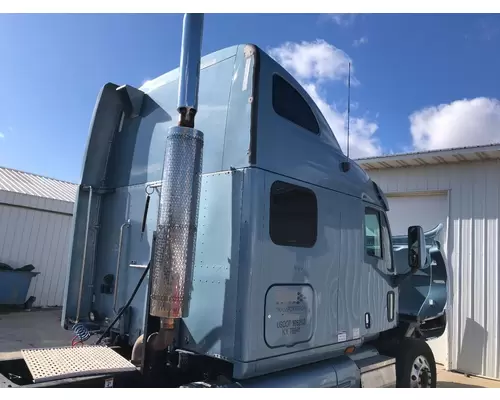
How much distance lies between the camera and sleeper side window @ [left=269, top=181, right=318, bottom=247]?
3.16 m

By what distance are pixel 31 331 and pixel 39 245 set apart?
4570 millimetres

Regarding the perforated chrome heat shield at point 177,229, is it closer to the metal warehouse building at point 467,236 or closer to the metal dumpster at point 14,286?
the metal warehouse building at point 467,236

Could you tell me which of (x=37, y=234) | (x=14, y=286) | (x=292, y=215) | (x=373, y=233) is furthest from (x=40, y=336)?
(x=292, y=215)

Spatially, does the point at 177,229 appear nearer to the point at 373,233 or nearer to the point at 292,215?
the point at 292,215

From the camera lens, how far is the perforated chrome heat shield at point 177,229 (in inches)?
108

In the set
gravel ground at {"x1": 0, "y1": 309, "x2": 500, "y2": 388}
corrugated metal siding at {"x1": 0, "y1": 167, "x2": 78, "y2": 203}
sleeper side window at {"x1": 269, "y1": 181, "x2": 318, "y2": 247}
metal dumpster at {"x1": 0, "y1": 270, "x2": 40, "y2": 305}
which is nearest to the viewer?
sleeper side window at {"x1": 269, "y1": 181, "x2": 318, "y2": 247}

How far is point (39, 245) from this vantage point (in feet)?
43.2

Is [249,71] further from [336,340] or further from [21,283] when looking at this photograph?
[21,283]

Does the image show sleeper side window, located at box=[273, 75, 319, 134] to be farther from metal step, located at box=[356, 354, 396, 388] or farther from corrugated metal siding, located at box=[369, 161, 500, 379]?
corrugated metal siding, located at box=[369, 161, 500, 379]

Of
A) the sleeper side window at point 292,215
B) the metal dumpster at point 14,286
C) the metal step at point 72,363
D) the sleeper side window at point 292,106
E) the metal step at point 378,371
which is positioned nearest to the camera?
the metal step at point 72,363

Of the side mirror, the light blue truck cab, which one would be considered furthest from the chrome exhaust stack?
the side mirror

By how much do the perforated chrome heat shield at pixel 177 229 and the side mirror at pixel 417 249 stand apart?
260 centimetres

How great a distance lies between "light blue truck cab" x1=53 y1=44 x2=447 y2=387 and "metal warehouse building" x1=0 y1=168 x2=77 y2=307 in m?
10.4

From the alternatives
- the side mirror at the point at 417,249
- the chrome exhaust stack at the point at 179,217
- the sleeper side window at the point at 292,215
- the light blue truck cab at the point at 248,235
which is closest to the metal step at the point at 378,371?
the light blue truck cab at the point at 248,235
